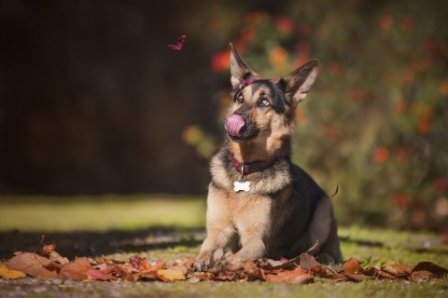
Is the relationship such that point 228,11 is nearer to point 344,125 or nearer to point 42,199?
Answer: point 344,125

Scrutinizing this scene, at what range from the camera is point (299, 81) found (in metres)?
6.98

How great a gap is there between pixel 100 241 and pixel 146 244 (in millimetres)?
643

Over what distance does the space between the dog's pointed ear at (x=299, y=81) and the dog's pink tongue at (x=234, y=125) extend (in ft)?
2.63

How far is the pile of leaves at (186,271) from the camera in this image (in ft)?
17.8

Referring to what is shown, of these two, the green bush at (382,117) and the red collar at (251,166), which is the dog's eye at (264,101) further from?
the green bush at (382,117)

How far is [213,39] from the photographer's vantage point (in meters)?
17.8

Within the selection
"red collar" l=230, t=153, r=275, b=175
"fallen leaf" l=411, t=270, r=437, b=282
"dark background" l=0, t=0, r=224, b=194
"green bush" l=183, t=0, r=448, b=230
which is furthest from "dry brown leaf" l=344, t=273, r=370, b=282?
"dark background" l=0, t=0, r=224, b=194

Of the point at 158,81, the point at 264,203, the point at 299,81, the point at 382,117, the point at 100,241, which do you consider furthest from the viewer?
the point at 158,81

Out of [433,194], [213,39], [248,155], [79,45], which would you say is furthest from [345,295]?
[79,45]

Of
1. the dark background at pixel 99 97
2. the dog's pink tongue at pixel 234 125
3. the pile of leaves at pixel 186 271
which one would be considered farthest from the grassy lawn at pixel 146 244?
the dark background at pixel 99 97

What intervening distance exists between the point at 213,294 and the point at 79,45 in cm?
1532

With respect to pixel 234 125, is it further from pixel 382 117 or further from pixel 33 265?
pixel 382 117

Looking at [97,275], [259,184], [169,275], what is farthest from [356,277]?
[97,275]

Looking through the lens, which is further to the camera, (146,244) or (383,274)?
(146,244)
